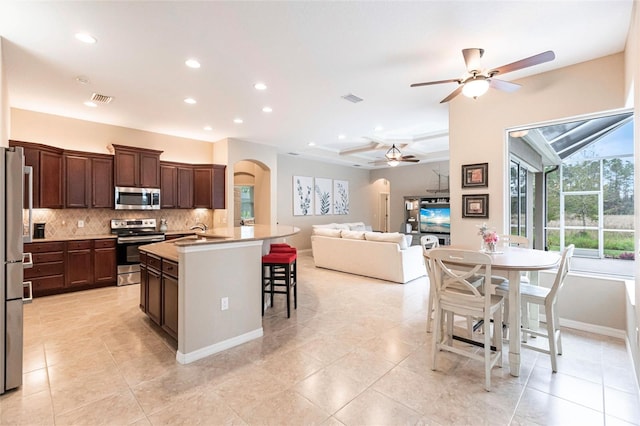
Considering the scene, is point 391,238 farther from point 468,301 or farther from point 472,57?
point 472,57

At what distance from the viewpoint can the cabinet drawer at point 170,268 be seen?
9.27 feet

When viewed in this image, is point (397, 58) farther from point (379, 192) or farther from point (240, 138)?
point (379, 192)

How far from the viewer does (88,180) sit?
5.21 metres

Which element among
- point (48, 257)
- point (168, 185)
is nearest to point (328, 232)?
point (168, 185)

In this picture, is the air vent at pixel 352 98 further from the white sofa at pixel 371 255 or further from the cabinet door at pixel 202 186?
the cabinet door at pixel 202 186

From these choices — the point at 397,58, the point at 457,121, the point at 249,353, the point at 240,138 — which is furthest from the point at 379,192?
the point at 249,353

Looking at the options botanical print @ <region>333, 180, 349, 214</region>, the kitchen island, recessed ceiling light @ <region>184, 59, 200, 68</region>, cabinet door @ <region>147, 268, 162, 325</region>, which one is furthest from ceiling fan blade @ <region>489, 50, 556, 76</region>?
botanical print @ <region>333, 180, 349, 214</region>

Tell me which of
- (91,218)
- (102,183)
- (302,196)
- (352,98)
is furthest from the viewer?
(302,196)

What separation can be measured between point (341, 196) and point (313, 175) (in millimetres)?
1465

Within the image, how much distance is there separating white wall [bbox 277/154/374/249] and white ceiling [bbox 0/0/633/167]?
Result: 385 centimetres

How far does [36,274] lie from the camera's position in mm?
4535

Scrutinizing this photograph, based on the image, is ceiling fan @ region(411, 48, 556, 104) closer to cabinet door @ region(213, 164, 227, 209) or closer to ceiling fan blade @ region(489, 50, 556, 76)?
ceiling fan blade @ region(489, 50, 556, 76)

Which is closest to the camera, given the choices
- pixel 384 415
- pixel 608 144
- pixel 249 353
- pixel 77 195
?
pixel 384 415

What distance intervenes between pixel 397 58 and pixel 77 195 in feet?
18.0
